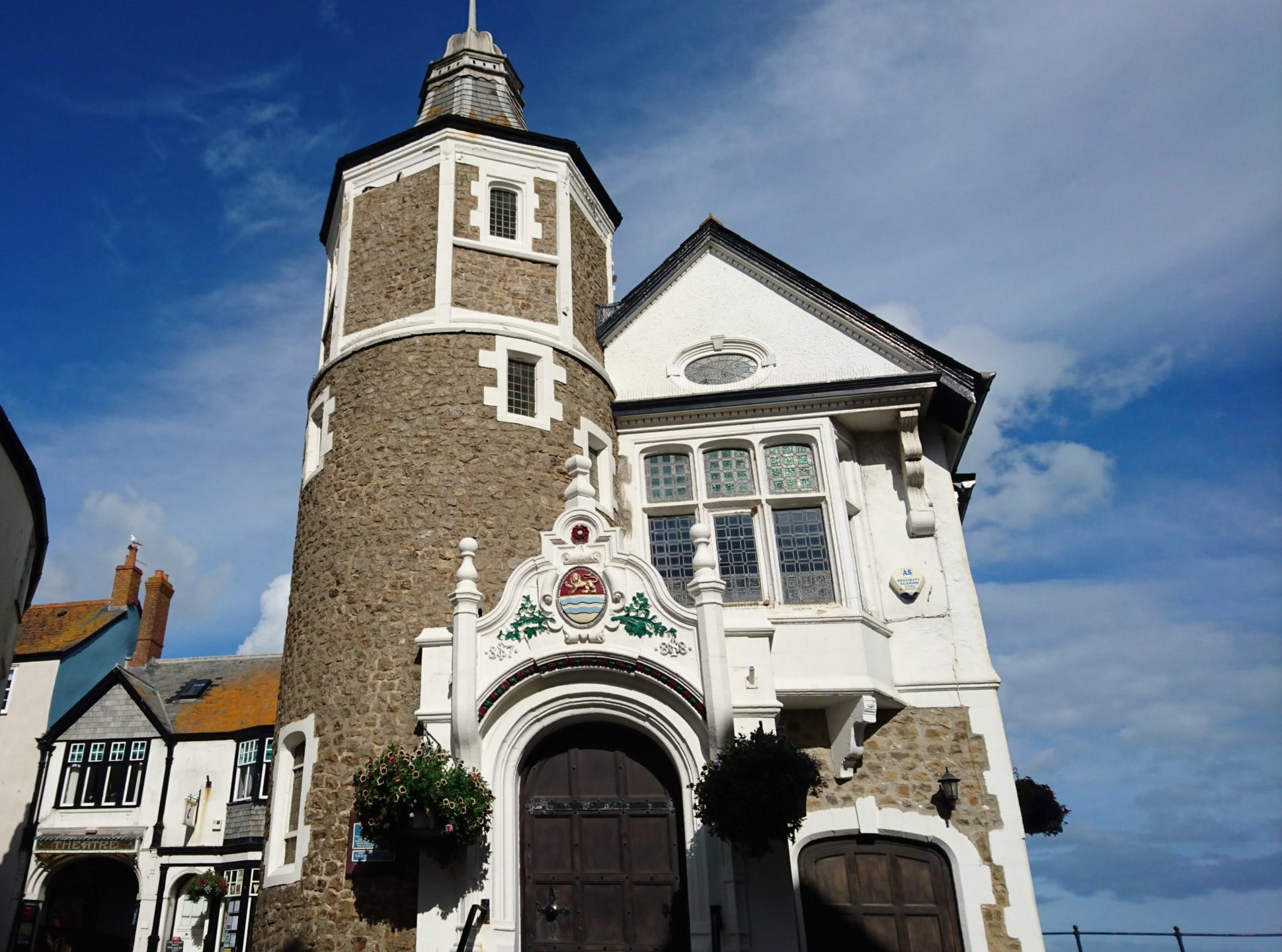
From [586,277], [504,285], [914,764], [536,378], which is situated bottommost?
[914,764]

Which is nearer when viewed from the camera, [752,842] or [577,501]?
[752,842]

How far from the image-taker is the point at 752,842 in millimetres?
10391

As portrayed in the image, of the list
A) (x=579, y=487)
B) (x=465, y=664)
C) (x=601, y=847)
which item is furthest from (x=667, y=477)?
(x=601, y=847)

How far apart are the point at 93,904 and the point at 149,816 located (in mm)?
3520

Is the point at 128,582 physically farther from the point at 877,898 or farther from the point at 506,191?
the point at 877,898

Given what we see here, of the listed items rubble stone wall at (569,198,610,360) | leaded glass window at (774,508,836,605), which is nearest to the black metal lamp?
leaded glass window at (774,508,836,605)

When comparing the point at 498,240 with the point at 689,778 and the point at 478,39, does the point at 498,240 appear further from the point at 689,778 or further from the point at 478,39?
the point at 689,778

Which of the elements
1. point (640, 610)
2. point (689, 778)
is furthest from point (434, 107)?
point (689, 778)

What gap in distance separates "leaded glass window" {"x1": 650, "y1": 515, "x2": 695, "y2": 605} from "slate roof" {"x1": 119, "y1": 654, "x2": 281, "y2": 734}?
15597mm

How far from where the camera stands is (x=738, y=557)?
14.8 meters

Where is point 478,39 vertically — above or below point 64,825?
above

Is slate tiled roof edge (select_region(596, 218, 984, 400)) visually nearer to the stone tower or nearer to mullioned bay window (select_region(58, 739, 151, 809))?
the stone tower

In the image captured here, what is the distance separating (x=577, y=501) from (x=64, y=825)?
23243 millimetres

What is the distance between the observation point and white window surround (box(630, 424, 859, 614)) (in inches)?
562
